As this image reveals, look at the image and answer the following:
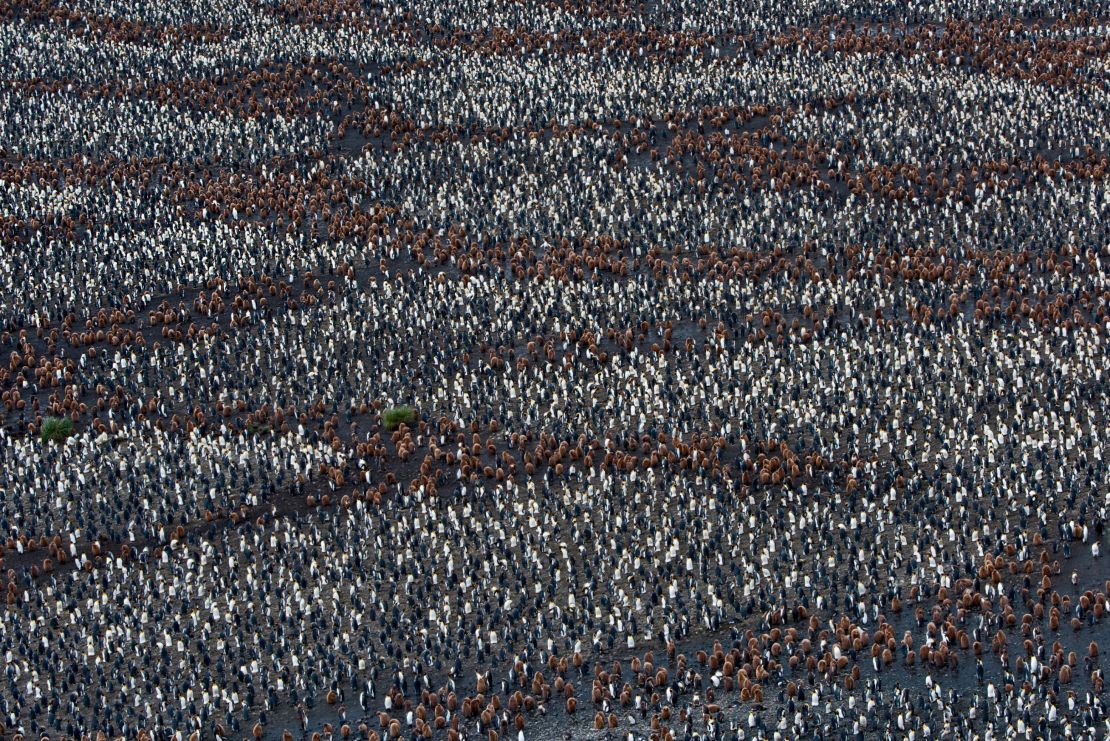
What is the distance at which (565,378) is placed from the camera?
61.3m

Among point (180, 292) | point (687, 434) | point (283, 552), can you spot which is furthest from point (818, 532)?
point (180, 292)

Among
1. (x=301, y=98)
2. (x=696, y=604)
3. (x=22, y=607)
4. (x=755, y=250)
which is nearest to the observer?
(x=696, y=604)

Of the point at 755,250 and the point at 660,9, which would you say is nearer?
the point at 755,250

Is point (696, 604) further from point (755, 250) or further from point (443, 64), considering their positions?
point (443, 64)

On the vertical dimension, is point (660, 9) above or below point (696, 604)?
above

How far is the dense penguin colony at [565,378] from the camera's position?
143 feet

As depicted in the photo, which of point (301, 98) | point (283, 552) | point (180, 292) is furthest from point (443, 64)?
point (283, 552)

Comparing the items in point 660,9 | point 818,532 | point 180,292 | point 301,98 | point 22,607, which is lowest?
point 22,607

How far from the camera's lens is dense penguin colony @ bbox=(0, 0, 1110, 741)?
43.7m

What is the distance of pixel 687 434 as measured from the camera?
56.5 meters

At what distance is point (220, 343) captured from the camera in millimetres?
66375

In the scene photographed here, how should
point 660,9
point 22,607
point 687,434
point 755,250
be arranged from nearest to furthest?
1. point 22,607
2. point 687,434
3. point 755,250
4. point 660,9

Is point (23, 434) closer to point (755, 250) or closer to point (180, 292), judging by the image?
point (180, 292)

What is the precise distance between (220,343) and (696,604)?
26.4 meters
